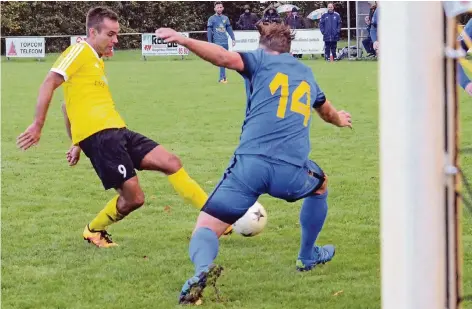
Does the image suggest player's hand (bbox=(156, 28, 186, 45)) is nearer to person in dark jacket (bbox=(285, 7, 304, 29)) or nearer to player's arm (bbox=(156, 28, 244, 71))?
player's arm (bbox=(156, 28, 244, 71))

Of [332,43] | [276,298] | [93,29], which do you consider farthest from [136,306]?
[332,43]

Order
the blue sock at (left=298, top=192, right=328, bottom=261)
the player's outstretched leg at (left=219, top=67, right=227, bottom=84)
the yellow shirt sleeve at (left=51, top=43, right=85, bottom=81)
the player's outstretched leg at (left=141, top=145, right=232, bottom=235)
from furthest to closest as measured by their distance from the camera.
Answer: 1. the player's outstretched leg at (left=219, top=67, right=227, bottom=84)
2. the player's outstretched leg at (left=141, top=145, right=232, bottom=235)
3. the yellow shirt sleeve at (left=51, top=43, right=85, bottom=81)
4. the blue sock at (left=298, top=192, right=328, bottom=261)

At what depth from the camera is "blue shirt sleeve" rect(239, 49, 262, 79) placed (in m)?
4.75

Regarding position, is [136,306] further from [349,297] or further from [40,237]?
[40,237]

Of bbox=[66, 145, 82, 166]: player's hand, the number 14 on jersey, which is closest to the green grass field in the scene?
bbox=[66, 145, 82, 166]: player's hand

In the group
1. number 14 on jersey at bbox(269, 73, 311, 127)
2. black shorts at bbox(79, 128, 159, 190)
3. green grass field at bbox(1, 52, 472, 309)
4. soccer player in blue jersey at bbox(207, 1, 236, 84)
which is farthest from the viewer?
soccer player in blue jersey at bbox(207, 1, 236, 84)

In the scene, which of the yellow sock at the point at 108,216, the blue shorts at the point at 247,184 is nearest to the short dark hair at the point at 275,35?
the blue shorts at the point at 247,184

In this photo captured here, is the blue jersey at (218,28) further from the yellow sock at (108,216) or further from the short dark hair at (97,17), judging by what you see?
the yellow sock at (108,216)

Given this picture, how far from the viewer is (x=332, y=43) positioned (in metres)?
26.9

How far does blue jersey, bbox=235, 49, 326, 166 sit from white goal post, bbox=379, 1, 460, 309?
1.96 metres

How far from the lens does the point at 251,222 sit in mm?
5938

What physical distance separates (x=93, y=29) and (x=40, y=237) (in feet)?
5.08

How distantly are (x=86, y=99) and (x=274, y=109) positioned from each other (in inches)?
66.1

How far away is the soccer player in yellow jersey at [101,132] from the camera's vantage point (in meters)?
5.88
